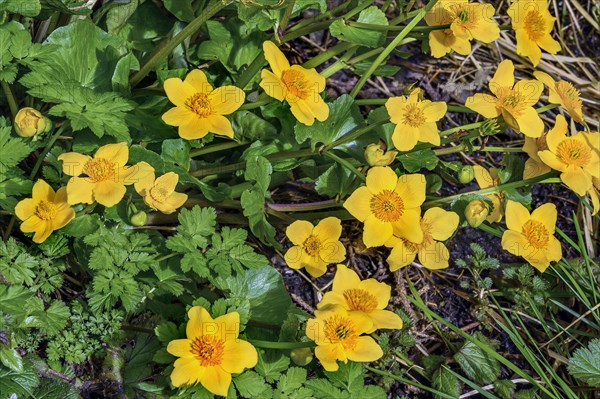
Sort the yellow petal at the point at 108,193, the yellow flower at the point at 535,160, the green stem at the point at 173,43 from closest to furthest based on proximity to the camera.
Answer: the yellow petal at the point at 108,193, the green stem at the point at 173,43, the yellow flower at the point at 535,160

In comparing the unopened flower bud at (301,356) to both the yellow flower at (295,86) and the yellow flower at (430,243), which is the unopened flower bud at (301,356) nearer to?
the yellow flower at (430,243)

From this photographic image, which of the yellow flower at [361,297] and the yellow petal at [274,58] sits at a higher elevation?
the yellow petal at [274,58]

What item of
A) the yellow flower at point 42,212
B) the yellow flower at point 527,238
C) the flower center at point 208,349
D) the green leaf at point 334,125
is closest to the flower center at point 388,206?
the green leaf at point 334,125

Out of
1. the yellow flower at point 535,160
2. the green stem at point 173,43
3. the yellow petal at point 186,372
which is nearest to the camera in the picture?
the yellow petal at point 186,372

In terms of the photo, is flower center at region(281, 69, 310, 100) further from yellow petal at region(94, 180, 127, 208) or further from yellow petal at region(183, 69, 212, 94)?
yellow petal at region(94, 180, 127, 208)

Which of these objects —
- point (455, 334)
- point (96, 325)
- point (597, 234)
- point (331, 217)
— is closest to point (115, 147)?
point (96, 325)

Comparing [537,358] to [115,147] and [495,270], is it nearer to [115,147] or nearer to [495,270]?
[495,270]

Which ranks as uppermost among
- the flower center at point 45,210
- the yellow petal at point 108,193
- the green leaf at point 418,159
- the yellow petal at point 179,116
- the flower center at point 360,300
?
the yellow petal at point 179,116

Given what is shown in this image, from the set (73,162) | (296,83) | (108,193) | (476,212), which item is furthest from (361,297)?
(73,162)
